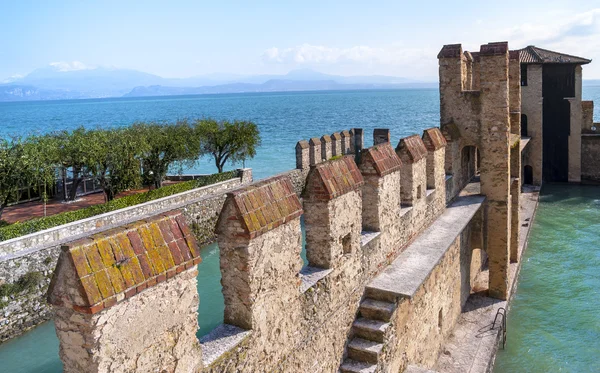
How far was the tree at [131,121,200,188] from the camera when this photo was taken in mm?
24875

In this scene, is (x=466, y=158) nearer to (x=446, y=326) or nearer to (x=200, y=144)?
(x=446, y=326)

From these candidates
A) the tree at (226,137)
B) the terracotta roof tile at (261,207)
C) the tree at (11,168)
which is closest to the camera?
the terracotta roof tile at (261,207)

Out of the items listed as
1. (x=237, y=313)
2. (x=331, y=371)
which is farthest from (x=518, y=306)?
(x=237, y=313)

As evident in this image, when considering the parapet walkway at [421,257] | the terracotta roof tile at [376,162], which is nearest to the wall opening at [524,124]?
the parapet walkway at [421,257]

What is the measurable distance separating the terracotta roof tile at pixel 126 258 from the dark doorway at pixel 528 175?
31.9 m

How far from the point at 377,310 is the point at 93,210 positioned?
41.7ft

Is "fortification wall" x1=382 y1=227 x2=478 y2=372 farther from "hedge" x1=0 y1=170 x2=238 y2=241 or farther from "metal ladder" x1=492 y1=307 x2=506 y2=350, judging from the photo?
"hedge" x1=0 y1=170 x2=238 y2=241

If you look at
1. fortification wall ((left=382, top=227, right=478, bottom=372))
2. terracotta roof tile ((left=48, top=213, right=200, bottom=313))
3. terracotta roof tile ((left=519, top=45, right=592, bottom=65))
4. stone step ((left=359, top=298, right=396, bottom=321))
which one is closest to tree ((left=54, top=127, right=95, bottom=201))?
fortification wall ((left=382, top=227, right=478, bottom=372))

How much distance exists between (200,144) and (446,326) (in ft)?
67.6

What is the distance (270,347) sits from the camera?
5.21m

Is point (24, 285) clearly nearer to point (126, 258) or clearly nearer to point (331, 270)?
point (331, 270)

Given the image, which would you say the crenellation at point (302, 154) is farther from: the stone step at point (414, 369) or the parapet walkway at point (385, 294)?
the stone step at point (414, 369)

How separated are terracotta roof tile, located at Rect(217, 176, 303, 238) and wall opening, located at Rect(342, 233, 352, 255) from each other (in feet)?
4.73

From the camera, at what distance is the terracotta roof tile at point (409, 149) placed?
8.70 meters
